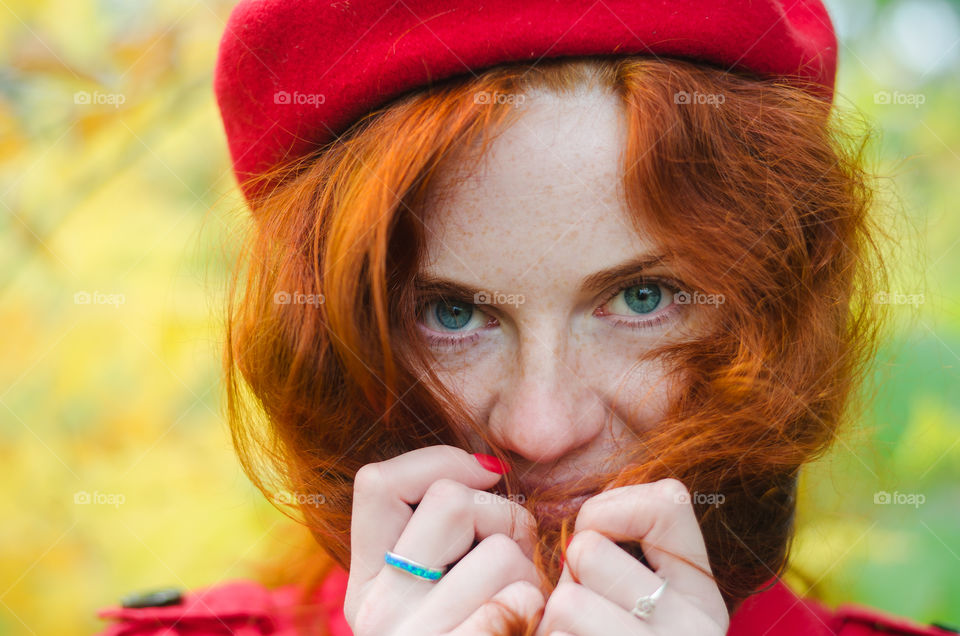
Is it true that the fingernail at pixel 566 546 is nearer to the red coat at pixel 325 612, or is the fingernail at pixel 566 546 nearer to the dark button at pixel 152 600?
the red coat at pixel 325 612

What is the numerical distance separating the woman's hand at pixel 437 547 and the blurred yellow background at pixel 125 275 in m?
1.06

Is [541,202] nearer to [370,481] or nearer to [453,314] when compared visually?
[453,314]

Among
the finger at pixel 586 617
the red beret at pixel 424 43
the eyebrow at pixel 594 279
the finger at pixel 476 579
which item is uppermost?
the red beret at pixel 424 43

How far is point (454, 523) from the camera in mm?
1122

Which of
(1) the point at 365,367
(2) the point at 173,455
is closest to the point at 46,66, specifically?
(2) the point at 173,455

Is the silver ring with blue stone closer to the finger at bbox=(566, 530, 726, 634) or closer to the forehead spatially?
the finger at bbox=(566, 530, 726, 634)

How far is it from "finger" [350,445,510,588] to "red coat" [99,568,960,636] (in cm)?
54

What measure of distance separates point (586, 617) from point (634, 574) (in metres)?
0.09

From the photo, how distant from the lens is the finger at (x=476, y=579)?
106 centimetres

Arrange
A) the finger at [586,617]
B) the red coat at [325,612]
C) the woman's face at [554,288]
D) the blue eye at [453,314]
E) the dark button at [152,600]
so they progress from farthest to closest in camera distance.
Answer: the dark button at [152,600] → the red coat at [325,612] → the blue eye at [453,314] → the woman's face at [554,288] → the finger at [586,617]

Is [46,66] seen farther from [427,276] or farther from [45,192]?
[427,276]

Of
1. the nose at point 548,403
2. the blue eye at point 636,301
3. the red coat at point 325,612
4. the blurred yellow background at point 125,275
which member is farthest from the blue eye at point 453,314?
the blurred yellow background at point 125,275

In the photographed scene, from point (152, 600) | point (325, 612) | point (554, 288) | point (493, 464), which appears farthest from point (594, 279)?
point (152, 600)

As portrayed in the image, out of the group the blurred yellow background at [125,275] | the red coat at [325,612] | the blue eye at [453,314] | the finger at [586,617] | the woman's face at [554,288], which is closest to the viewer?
the finger at [586,617]
